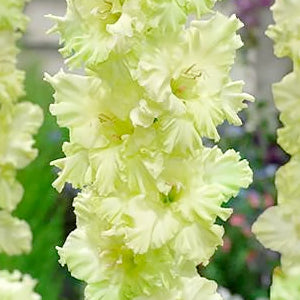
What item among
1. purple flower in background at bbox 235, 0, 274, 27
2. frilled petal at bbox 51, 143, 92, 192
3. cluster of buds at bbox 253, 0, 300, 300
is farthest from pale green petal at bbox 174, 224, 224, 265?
purple flower in background at bbox 235, 0, 274, 27

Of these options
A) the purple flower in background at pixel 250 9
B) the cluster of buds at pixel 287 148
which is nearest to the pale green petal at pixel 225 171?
the cluster of buds at pixel 287 148

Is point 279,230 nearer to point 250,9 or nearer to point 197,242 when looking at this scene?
point 197,242

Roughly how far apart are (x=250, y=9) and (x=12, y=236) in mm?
2032

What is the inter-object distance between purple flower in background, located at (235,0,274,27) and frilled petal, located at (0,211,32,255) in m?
1.98

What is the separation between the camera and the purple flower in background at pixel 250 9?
3586 millimetres

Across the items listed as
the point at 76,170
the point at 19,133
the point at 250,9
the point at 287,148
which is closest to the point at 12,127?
the point at 19,133

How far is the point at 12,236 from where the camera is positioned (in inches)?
67.1

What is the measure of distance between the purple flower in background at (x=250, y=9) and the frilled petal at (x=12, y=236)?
1.98 m

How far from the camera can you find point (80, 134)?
1.16 meters

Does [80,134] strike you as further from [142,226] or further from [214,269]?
[214,269]

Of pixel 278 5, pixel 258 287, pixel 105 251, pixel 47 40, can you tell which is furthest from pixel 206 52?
pixel 47 40

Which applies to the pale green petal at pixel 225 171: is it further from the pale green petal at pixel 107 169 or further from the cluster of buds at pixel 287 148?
the cluster of buds at pixel 287 148

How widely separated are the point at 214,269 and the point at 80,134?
2.06 m

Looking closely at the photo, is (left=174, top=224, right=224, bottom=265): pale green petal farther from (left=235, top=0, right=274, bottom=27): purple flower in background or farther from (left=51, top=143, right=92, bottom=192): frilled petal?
(left=235, top=0, right=274, bottom=27): purple flower in background
